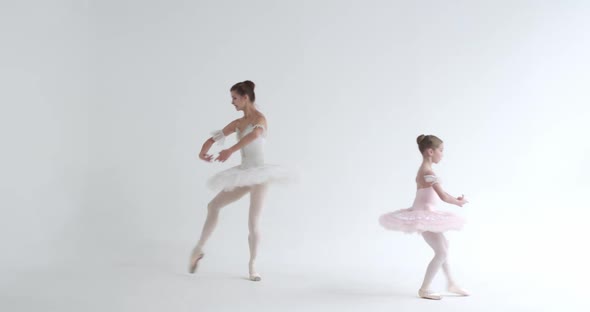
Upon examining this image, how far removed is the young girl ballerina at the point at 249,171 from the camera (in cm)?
537

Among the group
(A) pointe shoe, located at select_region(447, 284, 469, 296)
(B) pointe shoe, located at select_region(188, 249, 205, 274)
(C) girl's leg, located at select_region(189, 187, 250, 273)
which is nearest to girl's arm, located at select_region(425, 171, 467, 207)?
(A) pointe shoe, located at select_region(447, 284, 469, 296)

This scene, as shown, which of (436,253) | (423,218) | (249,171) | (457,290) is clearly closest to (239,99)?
(249,171)

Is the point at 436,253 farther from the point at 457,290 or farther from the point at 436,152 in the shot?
the point at 436,152

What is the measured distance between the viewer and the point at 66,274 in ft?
18.4

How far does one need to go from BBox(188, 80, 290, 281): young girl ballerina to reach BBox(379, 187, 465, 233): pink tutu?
1018mm

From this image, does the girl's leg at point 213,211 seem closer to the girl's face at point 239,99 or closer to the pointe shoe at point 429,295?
the girl's face at point 239,99

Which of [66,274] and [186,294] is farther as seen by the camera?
[66,274]

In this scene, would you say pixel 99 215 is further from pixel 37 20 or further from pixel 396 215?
pixel 396 215

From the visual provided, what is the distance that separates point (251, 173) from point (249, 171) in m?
0.03

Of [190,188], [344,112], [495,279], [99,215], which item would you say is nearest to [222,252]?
[190,188]

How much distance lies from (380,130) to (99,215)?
3267 mm

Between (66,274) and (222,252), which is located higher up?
(222,252)

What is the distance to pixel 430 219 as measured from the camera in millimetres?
4770

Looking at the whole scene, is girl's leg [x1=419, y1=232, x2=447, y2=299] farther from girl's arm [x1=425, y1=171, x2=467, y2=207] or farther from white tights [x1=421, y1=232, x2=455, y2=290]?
girl's arm [x1=425, y1=171, x2=467, y2=207]
